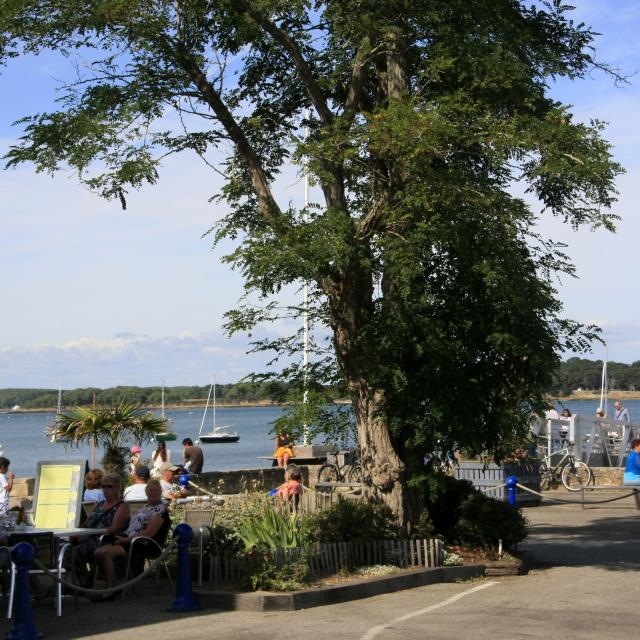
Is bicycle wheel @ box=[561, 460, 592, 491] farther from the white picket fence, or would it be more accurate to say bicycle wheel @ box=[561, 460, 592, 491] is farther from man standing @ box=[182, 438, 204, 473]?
the white picket fence

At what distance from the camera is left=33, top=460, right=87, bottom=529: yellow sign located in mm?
Result: 14844

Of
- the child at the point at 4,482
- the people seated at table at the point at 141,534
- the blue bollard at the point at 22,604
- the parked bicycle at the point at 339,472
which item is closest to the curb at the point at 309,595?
the people seated at table at the point at 141,534

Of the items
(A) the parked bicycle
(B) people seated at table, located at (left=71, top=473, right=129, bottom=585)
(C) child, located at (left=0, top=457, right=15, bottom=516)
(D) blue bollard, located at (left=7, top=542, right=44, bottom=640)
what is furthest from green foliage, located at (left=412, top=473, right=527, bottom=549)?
(A) the parked bicycle

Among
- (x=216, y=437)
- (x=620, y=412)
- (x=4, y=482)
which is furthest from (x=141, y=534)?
(x=216, y=437)

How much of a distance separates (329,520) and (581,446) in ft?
61.3

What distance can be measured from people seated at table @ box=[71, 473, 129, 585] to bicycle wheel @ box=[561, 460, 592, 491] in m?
17.7

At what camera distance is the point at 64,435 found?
2258 cm

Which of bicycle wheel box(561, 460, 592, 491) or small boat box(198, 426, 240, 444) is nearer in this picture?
bicycle wheel box(561, 460, 592, 491)

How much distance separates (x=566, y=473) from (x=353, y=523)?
16211mm

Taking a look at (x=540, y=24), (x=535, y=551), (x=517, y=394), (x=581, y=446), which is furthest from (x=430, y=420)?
(x=581, y=446)

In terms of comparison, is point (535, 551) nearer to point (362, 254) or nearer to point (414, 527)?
point (414, 527)

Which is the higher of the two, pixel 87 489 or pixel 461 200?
pixel 461 200

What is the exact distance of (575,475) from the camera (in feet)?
98.6

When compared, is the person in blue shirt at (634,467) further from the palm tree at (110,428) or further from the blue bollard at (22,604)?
the blue bollard at (22,604)
